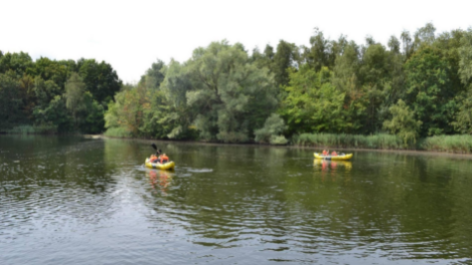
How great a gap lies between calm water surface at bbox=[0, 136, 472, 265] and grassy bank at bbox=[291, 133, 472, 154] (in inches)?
880

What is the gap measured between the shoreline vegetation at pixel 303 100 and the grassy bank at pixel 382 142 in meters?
0.15

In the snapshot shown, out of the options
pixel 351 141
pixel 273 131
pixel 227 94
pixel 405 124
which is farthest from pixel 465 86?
pixel 227 94

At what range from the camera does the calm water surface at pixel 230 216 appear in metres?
15.3

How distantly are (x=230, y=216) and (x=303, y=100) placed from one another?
192 feet

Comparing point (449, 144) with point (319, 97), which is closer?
point (449, 144)

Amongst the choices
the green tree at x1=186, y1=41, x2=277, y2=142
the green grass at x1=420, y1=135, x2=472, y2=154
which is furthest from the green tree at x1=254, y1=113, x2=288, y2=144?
the green grass at x1=420, y1=135, x2=472, y2=154

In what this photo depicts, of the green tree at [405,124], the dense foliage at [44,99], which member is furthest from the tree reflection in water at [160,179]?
the dense foliage at [44,99]

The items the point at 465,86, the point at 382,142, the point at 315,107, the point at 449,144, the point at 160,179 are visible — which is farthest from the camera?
the point at 315,107

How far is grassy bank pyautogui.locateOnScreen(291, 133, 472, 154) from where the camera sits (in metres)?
57.1

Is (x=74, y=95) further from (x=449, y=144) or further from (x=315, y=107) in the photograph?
(x=449, y=144)

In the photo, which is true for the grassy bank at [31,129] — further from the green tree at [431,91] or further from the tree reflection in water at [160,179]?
the green tree at [431,91]

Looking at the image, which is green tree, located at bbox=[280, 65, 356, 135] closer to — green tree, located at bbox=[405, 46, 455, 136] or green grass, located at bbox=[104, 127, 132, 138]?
green tree, located at bbox=[405, 46, 455, 136]

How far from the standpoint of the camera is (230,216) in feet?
67.7

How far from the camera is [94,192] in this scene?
26.3m
